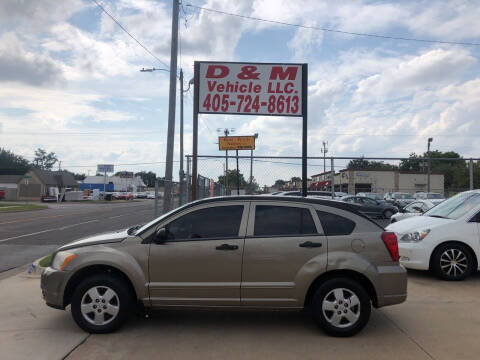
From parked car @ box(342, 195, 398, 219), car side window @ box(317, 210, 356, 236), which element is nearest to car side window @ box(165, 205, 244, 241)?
car side window @ box(317, 210, 356, 236)

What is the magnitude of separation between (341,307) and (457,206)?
4464 mm

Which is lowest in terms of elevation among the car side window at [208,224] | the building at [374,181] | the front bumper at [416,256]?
the front bumper at [416,256]

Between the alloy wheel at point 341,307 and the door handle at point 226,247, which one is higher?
the door handle at point 226,247

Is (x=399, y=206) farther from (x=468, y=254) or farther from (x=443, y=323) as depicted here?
(x=443, y=323)

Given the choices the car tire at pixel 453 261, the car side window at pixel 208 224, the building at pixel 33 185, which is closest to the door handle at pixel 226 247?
the car side window at pixel 208 224

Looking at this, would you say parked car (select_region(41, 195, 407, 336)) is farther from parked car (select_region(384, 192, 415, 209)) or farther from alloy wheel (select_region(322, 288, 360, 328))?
parked car (select_region(384, 192, 415, 209))

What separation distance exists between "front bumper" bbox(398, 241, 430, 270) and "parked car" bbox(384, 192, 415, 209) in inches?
763

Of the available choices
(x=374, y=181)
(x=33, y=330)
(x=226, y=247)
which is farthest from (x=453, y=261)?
(x=374, y=181)

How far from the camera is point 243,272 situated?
4.84 meters

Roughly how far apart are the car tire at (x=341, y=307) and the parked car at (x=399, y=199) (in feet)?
74.2

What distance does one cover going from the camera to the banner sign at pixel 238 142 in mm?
40094

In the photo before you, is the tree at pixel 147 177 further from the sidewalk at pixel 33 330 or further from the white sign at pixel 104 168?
the sidewalk at pixel 33 330

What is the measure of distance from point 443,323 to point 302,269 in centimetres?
206

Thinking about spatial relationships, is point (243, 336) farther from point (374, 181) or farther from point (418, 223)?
point (374, 181)
